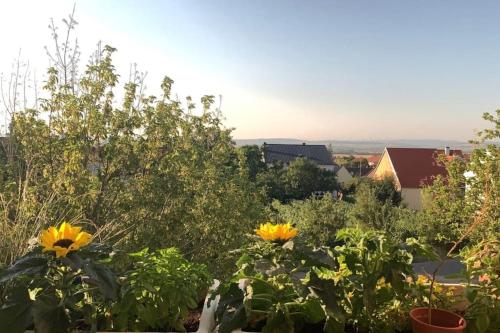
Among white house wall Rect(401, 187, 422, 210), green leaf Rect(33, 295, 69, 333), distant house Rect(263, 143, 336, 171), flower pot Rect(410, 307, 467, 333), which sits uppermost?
green leaf Rect(33, 295, 69, 333)

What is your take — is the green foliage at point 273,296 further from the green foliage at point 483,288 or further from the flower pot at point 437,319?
the green foliage at point 483,288

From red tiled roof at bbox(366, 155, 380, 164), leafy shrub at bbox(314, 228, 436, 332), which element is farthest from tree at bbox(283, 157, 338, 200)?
leafy shrub at bbox(314, 228, 436, 332)

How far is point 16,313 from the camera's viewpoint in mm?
964

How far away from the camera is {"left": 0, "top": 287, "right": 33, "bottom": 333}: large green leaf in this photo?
95 cm

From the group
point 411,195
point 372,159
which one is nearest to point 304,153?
point 372,159

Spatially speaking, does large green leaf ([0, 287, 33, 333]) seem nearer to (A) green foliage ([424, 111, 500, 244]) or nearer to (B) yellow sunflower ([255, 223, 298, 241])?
(B) yellow sunflower ([255, 223, 298, 241])

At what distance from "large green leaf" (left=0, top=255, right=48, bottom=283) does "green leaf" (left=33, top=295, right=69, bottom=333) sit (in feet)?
0.25

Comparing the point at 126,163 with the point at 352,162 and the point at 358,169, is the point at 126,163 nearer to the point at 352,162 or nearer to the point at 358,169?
the point at 358,169

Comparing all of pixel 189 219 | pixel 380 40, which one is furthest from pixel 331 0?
pixel 189 219

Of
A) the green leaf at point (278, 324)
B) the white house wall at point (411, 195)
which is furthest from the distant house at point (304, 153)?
the green leaf at point (278, 324)

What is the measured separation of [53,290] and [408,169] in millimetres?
28281

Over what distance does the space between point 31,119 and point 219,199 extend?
→ 6.15ft

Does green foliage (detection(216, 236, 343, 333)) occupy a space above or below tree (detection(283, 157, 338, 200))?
above

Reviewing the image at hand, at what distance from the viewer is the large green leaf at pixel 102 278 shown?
0.98 m
